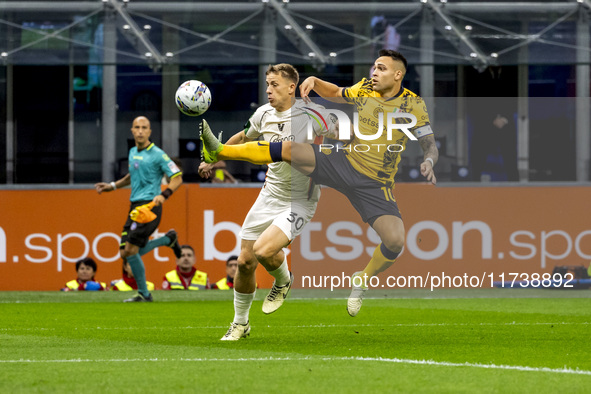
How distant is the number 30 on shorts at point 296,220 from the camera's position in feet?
25.8

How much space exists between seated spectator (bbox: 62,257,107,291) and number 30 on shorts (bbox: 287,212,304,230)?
7.72m

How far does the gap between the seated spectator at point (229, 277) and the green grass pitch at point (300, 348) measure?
246cm

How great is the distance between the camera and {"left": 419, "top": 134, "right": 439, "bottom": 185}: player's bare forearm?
7723 millimetres

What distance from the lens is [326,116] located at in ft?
28.0

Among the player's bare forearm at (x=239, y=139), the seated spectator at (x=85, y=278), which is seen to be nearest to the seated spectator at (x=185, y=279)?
the seated spectator at (x=85, y=278)

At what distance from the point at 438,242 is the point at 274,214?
734cm

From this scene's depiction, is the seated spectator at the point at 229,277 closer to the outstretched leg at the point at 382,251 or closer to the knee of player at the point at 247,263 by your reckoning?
the outstretched leg at the point at 382,251

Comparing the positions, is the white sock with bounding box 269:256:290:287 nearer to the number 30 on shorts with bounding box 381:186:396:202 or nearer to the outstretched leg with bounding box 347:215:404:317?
the outstretched leg with bounding box 347:215:404:317

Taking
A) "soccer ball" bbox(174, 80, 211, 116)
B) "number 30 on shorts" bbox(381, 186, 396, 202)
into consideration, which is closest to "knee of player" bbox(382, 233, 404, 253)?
"number 30 on shorts" bbox(381, 186, 396, 202)

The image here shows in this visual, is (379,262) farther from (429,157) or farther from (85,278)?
(85,278)

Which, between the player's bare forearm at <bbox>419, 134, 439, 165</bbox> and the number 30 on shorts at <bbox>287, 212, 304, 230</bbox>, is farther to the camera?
the player's bare forearm at <bbox>419, 134, 439, 165</bbox>

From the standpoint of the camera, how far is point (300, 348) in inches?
282

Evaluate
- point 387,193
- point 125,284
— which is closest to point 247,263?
point 387,193

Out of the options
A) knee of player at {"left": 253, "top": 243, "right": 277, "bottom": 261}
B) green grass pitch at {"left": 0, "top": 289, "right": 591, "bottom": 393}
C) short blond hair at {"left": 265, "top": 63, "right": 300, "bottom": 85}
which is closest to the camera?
green grass pitch at {"left": 0, "top": 289, "right": 591, "bottom": 393}
